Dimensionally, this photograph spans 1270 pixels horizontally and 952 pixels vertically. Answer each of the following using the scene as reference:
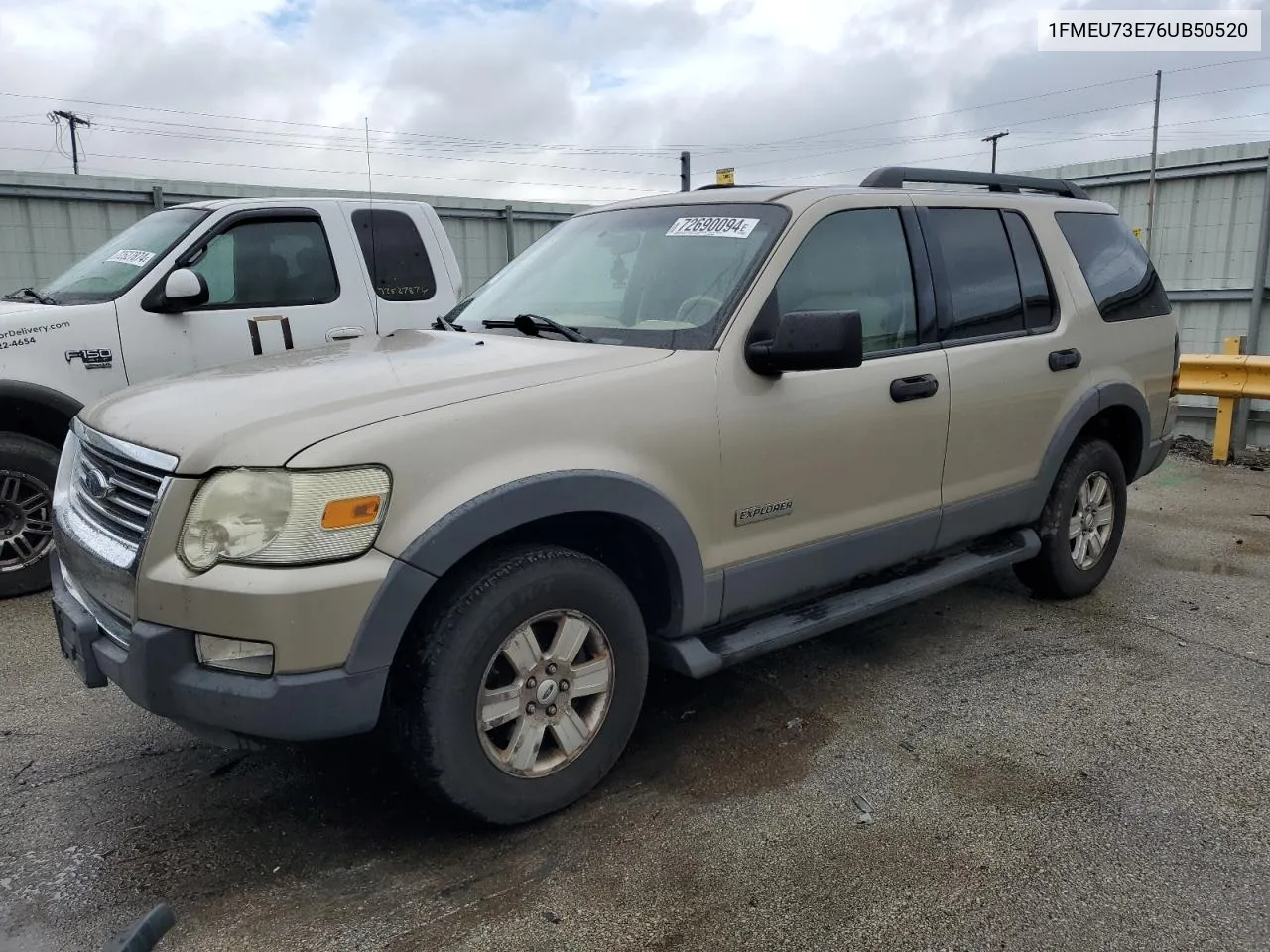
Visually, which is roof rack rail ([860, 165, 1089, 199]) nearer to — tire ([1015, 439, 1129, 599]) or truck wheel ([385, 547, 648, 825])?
tire ([1015, 439, 1129, 599])

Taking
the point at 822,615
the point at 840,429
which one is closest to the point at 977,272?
the point at 840,429

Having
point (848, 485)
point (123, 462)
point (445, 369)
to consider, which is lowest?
point (848, 485)

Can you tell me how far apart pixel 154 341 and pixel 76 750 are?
260cm

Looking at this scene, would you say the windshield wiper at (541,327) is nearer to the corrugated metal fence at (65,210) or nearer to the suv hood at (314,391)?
the suv hood at (314,391)

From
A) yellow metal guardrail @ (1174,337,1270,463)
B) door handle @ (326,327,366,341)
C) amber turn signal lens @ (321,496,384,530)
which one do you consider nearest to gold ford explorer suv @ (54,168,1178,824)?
amber turn signal lens @ (321,496,384,530)

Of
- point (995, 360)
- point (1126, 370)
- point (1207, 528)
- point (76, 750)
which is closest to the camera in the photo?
point (76, 750)

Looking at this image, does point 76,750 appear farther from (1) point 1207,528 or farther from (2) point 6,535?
(1) point 1207,528

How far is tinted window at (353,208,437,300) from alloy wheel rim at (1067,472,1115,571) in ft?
13.1

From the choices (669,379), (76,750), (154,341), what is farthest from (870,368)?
(154,341)

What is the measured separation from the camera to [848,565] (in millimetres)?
3635

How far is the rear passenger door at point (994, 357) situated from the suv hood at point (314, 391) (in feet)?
4.85

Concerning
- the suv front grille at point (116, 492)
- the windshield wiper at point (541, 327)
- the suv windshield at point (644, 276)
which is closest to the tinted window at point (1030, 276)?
the suv windshield at point (644, 276)

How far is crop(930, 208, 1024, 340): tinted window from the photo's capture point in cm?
405

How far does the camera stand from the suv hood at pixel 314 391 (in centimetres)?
248
